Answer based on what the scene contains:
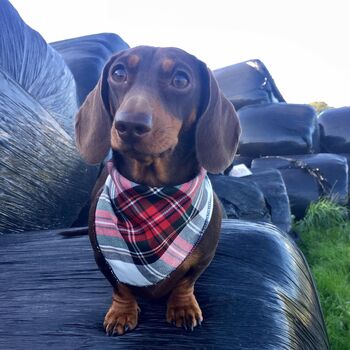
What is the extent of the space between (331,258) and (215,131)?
2.28 meters

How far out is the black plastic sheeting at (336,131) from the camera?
478 centimetres

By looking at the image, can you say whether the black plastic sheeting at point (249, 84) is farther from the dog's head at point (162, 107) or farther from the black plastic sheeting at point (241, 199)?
the dog's head at point (162, 107)

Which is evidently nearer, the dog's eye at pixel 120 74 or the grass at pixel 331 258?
the dog's eye at pixel 120 74

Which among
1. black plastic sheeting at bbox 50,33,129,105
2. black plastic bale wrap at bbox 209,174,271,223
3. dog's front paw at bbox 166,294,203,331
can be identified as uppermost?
black plastic sheeting at bbox 50,33,129,105

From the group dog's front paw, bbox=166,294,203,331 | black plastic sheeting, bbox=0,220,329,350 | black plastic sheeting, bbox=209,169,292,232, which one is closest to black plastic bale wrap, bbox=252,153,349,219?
black plastic sheeting, bbox=209,169,292,232

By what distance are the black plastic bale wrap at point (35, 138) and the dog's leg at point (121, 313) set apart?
617 mm

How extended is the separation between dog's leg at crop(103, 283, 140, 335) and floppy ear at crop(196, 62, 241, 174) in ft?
1.19

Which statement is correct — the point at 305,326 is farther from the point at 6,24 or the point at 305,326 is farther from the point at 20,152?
the point at 6,24

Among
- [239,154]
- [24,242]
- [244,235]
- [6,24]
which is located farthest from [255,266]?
[239,154]

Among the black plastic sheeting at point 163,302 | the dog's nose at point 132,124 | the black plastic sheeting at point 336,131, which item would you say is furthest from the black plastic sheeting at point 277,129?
the dog's nose at point 132,124

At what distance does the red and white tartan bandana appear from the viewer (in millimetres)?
1060

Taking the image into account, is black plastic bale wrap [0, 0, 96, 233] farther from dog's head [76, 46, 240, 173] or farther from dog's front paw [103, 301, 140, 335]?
dog's front paw [103, 301, 140, 335]

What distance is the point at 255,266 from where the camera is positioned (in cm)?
→ 121

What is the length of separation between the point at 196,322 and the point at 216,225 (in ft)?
0.79
